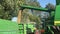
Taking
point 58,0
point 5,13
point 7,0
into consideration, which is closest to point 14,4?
point 7,0

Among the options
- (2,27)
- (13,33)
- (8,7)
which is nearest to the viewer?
(2,27)

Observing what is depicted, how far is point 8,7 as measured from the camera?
16.6 metres

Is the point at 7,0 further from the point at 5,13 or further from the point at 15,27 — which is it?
the point at 15,27

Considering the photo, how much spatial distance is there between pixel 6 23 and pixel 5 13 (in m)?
15.1

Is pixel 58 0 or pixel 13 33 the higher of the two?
pixel 58 0

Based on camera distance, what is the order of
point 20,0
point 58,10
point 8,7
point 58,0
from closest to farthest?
point 58,10, point 58,0, point 20,0, point 8,7

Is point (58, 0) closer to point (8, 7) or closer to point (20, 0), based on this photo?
point (20, 0)

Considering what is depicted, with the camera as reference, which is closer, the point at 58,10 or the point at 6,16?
the point at 58,10

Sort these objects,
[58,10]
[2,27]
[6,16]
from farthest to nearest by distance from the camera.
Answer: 1. [6,16]
2. [58,10]
3. [2,27]

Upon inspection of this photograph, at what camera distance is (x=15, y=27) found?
280 centimetres

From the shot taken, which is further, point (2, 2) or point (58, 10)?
point (2, 2)

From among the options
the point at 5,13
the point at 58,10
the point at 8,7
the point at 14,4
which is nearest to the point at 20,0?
the point at 14,4

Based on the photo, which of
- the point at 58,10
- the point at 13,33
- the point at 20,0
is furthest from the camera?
the point at 20,0

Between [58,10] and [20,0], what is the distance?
9.34 meters
